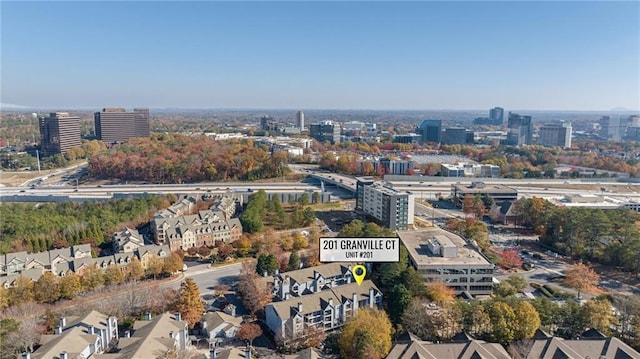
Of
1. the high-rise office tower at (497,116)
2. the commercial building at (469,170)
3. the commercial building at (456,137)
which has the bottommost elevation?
the commercial building at (469,170)

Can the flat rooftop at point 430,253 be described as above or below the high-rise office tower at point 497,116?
below

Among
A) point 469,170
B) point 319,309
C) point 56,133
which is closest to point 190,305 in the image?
point 319,309

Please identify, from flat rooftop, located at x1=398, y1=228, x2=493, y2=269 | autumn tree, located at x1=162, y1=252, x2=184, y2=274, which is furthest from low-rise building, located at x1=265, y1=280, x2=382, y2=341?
autumn tree, located at x1=162, y1=252, x2=184, y2=274

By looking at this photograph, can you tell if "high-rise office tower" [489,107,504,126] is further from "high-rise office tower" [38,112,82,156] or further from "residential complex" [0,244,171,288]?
"residential complex" [0,244,171,288]

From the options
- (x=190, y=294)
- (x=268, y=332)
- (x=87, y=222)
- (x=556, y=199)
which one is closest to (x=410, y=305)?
(x=268, y=332)

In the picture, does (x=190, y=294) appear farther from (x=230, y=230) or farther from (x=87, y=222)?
(x=87, y=222)

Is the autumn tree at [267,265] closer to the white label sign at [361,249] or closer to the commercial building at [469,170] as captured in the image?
the white label sign at [361,249]

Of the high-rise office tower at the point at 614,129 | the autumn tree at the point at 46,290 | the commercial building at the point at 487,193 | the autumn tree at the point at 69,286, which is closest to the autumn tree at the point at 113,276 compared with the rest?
the autumn tree at the point at 69,286

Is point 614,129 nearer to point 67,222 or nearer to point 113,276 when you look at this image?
point 67,222
